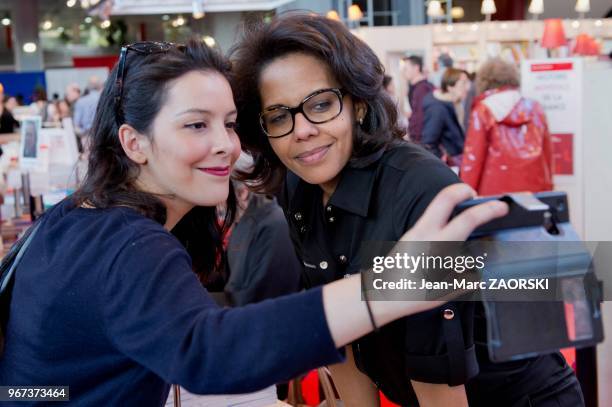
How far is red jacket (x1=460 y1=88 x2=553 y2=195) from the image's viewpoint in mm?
4574

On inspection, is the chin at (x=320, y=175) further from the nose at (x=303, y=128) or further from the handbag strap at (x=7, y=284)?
the handbag strap at (x=7, y=284)

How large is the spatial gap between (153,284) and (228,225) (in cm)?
69

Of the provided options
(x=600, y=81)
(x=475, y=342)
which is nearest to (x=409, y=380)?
(x=475, y=342)

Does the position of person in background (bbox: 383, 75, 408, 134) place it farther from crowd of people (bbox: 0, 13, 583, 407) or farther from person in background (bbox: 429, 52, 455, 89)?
person in background (bbox: 429, 52, 455, 89)

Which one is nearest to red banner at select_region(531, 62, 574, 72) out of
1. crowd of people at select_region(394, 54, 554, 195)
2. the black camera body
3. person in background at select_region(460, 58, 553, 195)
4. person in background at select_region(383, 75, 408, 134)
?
crowd of people at select_region(394, 54, 554, 195)

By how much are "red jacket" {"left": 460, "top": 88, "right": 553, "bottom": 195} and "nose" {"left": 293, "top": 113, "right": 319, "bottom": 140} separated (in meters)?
3.35

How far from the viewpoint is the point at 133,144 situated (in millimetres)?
1263

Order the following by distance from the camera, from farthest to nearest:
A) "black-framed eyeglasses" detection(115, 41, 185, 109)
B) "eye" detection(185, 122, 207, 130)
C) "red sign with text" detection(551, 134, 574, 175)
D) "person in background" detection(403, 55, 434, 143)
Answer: "person in background" detection(403, 55, 434, 143) < "red sign with text" detection(551, 134, 574, 175) < "black-framed eyeglasses" detection(115, 41, 185, 109) < "eye" detection(185, 122, 207, 130)

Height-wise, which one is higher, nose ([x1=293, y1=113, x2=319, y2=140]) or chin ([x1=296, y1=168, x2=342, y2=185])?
nose ([x1=293, y1=113, x2=319, y2=140])

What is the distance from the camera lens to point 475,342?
4.47 feet

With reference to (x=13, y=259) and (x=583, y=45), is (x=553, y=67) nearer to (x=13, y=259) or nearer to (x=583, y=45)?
(x=583, y=45)

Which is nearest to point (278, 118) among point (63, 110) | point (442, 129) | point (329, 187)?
point (329, 187)

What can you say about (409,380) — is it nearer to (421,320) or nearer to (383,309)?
(421,320)

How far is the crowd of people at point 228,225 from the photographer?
3.02 feet
